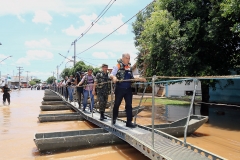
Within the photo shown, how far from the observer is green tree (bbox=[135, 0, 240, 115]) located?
29.5 ft

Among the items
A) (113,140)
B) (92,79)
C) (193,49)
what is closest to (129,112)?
(113,140)

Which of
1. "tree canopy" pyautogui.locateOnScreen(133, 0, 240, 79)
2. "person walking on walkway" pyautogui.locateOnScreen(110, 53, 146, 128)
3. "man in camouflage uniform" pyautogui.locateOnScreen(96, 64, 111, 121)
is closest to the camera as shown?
"person walking on walkway" pyautogui.locateOnScreen(110, 53, 146, 128)

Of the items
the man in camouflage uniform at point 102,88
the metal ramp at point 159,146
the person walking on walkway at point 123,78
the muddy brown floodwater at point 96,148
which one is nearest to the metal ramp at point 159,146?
the metal ramp at point 159,146

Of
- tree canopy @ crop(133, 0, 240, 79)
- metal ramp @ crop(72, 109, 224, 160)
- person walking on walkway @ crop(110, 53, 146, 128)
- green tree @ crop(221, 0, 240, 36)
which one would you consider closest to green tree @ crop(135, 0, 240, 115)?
tree canopy @ crop(133, 0, 240, 79)

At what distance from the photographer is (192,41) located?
946 centimetres

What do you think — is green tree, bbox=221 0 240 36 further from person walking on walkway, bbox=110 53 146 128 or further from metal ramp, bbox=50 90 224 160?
metal ramp, bbox=50 90 224 160

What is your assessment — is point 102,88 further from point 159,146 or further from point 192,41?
point 192,41

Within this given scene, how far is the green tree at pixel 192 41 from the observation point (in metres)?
9.00

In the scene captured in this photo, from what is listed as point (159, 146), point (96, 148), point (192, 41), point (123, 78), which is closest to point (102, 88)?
point (123, 78)

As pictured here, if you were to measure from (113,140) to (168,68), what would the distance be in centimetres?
552

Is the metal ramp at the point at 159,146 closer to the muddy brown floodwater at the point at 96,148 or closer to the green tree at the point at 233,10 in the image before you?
the muddy brown floodwater at the point at 96,148

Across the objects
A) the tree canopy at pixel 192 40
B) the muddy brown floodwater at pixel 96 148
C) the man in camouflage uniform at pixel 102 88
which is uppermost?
the tree canopy at pixel 192 40

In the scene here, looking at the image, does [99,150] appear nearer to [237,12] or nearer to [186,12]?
[237,12]

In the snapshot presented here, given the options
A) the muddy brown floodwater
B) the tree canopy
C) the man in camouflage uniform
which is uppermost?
the tree canopy
